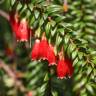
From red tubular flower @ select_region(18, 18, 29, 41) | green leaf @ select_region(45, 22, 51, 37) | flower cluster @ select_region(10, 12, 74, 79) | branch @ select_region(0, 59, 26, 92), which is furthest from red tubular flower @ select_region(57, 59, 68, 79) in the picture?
branch @ select_region(0, 59, 26, 92)

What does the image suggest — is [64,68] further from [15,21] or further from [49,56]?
[15,21]

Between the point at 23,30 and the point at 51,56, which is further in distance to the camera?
the point at 23,30

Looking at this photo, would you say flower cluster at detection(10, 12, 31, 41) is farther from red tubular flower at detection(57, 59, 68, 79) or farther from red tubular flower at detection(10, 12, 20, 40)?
red tubular flower at detection(57, 59, 68, 79)

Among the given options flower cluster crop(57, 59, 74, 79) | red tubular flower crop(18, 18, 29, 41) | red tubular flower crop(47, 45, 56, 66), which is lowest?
→ flower cluster crop(57, 59, 74, 79)

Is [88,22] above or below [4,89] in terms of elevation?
above

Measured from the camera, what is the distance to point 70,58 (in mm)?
2266

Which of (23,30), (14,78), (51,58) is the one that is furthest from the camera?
(14,78)

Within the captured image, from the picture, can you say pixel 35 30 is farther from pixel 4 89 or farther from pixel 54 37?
pixel 4 89

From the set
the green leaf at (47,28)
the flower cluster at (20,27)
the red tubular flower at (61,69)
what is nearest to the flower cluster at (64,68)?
the red tubular flower at (61,69)

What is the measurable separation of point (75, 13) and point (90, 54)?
623 mm

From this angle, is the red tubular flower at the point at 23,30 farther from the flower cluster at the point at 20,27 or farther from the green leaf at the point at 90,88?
the green leaf at the point at 90,88

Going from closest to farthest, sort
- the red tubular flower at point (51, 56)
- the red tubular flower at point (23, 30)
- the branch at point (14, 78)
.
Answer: the red tubular flower at point (51, 56) < the red tubular flower at point (23, 30) < the branch at point (14, 78)

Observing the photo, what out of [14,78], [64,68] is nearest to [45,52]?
[64,68]

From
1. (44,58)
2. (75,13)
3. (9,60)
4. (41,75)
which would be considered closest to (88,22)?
(75,13)
